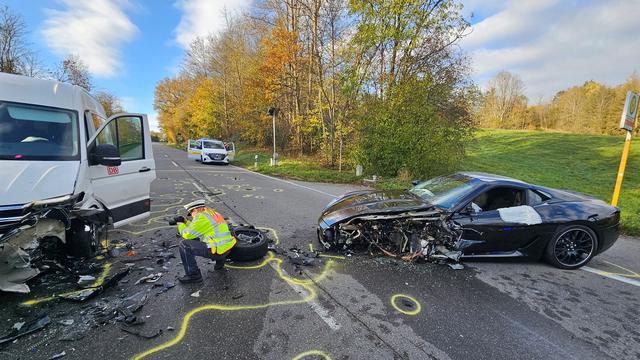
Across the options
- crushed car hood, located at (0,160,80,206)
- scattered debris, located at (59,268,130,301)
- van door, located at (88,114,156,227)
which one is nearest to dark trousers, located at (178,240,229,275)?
scattered debris, located at (59,268,130,301)

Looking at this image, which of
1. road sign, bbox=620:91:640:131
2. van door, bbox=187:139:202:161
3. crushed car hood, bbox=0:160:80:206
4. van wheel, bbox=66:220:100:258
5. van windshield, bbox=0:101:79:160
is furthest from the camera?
van door, bbox=187:139:202:161

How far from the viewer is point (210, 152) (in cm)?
1891

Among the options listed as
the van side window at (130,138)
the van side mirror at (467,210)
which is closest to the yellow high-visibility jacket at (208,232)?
the van side window at (130,138)

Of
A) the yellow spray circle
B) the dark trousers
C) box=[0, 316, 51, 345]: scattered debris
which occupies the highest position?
the dark trousers

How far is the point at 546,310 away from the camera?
3.31 m

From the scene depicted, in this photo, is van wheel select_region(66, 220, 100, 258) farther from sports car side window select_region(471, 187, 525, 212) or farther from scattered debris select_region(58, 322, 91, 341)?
sports car side window select_region(471, 187, 525, 212)

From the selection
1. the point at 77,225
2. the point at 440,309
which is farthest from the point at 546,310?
the point at 77,225

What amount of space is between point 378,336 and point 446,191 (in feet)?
9.93

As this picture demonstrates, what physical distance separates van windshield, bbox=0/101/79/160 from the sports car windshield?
5236 millimetres

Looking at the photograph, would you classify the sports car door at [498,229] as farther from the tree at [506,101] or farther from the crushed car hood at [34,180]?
the tree at [506,101]

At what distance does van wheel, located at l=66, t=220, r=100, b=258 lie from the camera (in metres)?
3.57

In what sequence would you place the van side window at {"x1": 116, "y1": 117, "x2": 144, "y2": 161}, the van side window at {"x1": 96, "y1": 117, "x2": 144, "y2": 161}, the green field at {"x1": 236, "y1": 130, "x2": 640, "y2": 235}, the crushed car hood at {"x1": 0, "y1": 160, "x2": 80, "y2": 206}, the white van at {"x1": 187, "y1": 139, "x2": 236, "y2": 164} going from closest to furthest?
the crushed car hood at {"x1": 0, "y1": 160, "x2": 80, "y2": 206}
the van side window at {"x1": 96, "y1": 117, "x2": 144, "y2": 161}
the van side window at {"x1": 116, "y1": 117, "x2": 144, "y2": 161}
the green field at {"x1": 236, "y1": 130, "x2": 640, "y2": 235}
the white van at {"x1": 187, "y1": 139, "x2": 236, "y2": 164}

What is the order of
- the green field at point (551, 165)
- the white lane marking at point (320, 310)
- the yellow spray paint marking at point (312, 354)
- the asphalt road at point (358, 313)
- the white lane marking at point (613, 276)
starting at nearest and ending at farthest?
the yellow spray paint marking at point (312, 354)
the asphalt road at point (358, 313)
the white lane marking at point (320, 310)
the white lane marking at point (613, 276)
the green field at point (551, 165)

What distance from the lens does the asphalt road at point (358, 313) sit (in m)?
2.50
